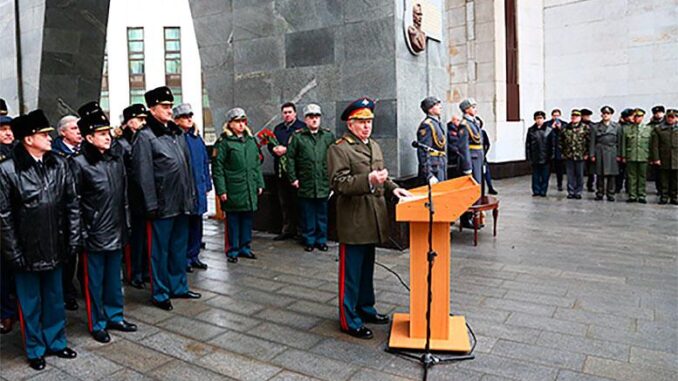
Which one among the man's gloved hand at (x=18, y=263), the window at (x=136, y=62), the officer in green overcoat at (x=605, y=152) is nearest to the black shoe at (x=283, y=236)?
the man's gloved hand at (x=18, y=263)

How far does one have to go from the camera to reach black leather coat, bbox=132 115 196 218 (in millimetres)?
4801

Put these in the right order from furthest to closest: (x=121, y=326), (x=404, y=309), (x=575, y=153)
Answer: (x=575, y=153), (x=404, y=309), (x=121, y=326)

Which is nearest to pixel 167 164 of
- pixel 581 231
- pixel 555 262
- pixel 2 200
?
pixel 2 200

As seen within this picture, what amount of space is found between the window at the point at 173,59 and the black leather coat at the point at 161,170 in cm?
3920

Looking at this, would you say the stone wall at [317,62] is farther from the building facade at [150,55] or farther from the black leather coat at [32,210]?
the building facade at [150,55]

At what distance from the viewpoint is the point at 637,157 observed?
1092cm

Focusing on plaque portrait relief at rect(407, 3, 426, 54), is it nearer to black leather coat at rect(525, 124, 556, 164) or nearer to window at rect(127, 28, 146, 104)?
black leather coat at rect(525, 124, 556, 164)

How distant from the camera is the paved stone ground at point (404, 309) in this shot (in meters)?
3.58

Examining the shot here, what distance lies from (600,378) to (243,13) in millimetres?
7097

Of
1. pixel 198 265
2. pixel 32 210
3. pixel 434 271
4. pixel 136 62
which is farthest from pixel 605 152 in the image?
pixel 136 62

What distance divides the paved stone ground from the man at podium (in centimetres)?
30

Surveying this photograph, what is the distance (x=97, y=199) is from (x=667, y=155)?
1035 cm

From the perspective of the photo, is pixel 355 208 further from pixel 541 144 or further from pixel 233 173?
pixel 541 144

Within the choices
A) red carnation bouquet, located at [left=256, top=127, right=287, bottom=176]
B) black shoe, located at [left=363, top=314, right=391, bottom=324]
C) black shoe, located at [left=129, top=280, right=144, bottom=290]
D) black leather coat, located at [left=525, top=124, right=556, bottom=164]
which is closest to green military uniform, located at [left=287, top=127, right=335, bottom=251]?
Answer: red carnation bouquet, located at [left=256, top=127, right=287, bottom=176]
